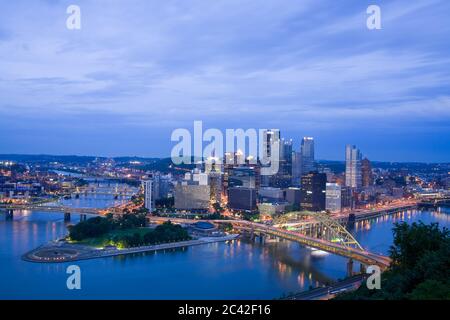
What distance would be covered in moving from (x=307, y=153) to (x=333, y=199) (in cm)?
497

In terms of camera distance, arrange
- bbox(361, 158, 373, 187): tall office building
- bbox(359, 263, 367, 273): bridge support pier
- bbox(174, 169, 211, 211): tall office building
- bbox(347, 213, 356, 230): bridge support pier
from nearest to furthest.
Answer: bbox(359, 263, 367, 273): bridge support pier
bbox(347, 213, 356, 230): bridge support pier
bbox(174, 169, 211, 211): tall office building
bbox(361, 158, 373, 187): tall office building

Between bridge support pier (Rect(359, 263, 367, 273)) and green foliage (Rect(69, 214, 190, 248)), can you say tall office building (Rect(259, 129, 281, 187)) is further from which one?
bridge support pier (Rect(359, 263, 367, 273))

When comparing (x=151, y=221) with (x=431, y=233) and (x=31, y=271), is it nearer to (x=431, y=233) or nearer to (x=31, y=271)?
(x=31, y=271)

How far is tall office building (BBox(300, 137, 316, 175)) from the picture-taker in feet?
66.3

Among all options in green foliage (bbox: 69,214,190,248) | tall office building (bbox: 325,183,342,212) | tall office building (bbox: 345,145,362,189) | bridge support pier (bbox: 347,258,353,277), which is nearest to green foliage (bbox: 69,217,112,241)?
green foliage (bbox: 69,214,190,248)

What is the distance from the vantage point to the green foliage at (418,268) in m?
2.61

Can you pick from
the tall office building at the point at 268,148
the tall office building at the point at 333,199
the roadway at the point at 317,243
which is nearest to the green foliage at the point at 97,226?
the roadway at the point at 317,243

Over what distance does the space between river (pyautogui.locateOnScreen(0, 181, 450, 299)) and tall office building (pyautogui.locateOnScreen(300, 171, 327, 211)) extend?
17.2ft

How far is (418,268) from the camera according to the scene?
3.35m

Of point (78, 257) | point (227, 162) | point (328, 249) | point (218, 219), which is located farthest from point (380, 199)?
point (78, 257)

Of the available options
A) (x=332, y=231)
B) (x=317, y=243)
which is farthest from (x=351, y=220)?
(x=317, y=243)

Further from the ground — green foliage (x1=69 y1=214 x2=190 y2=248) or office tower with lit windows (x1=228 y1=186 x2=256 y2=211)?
office tower with lit windows (x1=228 y1=186 x2=256 y2=211)

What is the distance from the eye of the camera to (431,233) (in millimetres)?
4129
